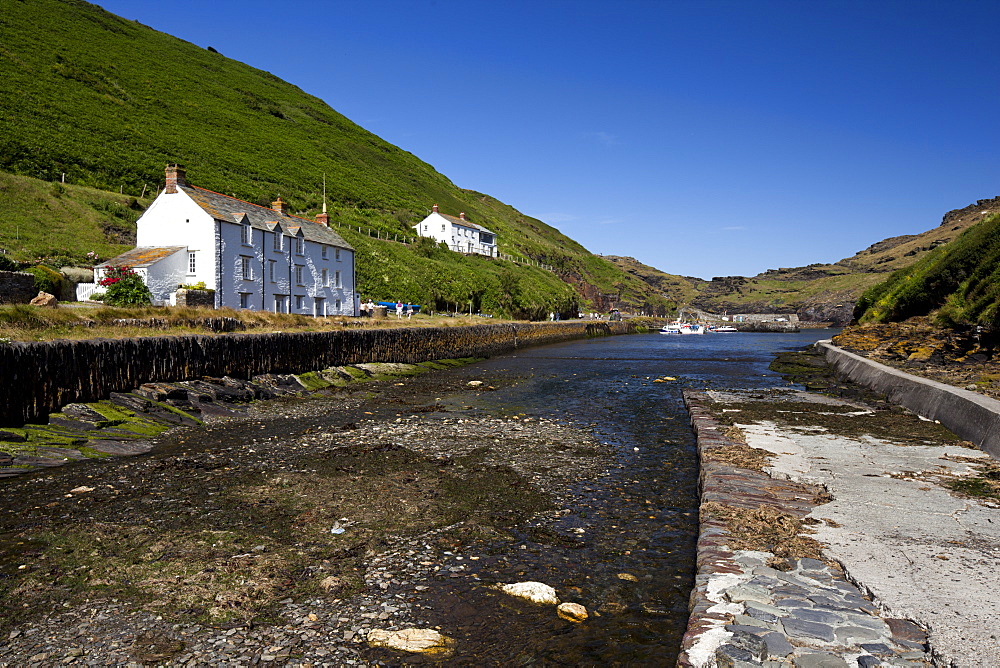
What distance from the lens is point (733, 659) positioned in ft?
14.9

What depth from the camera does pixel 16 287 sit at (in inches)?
958

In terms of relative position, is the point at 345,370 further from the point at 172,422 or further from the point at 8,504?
the point at 8,504

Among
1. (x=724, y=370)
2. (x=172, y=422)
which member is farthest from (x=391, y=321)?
(x=172, y=422)

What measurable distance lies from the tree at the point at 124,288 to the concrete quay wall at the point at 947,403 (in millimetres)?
33652

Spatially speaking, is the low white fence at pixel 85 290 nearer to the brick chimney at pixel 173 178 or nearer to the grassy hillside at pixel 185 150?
the grassy hillside at pixel 185 150

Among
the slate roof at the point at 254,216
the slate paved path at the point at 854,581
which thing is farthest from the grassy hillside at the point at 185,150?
the slate paved path at the point at 854,581

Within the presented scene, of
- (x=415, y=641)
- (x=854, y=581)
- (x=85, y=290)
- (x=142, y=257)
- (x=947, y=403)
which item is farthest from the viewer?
(x=142, y=257)

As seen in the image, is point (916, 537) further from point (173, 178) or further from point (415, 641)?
point (173, 178)

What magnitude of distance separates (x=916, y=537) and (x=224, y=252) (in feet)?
130

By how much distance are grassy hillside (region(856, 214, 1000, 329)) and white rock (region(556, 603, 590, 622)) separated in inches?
725

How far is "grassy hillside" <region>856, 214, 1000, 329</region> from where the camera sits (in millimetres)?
20297

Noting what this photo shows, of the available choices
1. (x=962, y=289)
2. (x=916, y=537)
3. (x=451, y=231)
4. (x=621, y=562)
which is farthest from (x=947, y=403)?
(x=451, y=231)

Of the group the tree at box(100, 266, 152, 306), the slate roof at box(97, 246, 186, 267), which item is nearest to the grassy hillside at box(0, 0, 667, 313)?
the slate roof at box(97, 246, 186, 267)

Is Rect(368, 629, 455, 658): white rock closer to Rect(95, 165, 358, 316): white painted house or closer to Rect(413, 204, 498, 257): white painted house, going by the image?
Rect(95, 165, 358, 316): white painted house
